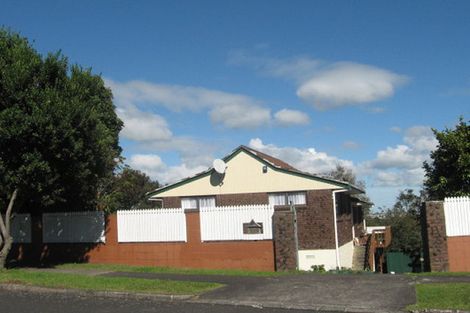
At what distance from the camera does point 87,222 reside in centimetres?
2091

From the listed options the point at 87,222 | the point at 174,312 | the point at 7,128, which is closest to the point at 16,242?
the point at 87,222

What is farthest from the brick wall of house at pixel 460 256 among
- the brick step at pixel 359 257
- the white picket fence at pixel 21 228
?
the white picket fence at pixel 21 228

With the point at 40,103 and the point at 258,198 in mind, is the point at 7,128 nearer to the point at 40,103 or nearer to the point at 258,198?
the point at 40,103

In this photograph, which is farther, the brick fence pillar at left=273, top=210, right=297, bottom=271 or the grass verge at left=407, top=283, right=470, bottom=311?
the brick fence pillar at left=273, top=210, right=297, bottom=271

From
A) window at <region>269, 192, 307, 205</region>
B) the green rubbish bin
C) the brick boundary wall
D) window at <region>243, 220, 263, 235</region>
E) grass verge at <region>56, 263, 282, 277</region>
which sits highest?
window at <region>269, 192, 307, 205</region>

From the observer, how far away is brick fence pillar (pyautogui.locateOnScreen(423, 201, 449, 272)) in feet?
54.1

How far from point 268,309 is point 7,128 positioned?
9.04 meters

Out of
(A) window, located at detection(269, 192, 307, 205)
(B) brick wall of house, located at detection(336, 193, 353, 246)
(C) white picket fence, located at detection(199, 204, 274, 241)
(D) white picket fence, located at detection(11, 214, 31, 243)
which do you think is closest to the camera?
(C) white picket fence, located at detection(199, 204, 274, 241)

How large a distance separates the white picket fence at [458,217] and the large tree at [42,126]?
35.6ft

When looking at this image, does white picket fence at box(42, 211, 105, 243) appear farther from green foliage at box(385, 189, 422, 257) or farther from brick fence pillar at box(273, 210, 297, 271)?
green foliage at box(385, 189, 422, 257)

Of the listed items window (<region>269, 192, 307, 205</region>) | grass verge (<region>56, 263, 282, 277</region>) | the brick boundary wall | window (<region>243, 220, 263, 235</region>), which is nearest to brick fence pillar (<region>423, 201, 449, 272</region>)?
grass verge (<region>56, 263, 282, 277</region>)

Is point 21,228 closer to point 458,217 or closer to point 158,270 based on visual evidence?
point 158,270

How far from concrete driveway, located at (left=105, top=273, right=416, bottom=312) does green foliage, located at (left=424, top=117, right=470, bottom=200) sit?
9.05 m

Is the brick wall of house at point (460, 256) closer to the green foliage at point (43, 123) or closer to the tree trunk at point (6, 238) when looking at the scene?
the green foliage at point (43, 123)
